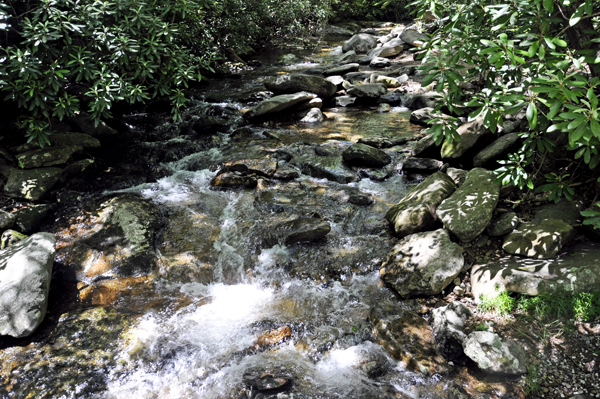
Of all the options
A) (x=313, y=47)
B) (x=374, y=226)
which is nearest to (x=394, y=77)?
(x=313, y=47)

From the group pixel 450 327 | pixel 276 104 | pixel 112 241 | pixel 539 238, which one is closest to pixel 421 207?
pixel 539 238

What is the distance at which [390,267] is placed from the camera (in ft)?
15.1

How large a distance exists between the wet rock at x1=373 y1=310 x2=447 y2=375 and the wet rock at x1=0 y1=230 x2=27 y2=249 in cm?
501

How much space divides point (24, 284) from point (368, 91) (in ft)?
32.5

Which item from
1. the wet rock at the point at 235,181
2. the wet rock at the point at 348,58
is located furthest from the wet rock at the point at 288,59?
the wet rock at the point at 235,181

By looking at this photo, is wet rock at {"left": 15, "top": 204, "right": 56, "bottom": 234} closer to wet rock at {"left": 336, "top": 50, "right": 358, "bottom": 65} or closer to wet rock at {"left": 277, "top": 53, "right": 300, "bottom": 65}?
wet rock at {"left": 277, "top": 53, "right": 300, "bottom": 65}

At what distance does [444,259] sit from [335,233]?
176cm

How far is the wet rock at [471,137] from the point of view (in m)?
6.05

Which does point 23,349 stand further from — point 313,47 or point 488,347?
point 313,47

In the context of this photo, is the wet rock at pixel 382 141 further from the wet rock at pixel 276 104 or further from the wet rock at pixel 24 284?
the wet rock at pixel 24 284

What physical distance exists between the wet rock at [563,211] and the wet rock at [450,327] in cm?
151

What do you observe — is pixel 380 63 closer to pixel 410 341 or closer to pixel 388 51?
pixel 388 51

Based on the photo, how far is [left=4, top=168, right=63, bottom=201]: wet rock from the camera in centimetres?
593

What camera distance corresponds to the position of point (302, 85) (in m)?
11.2
